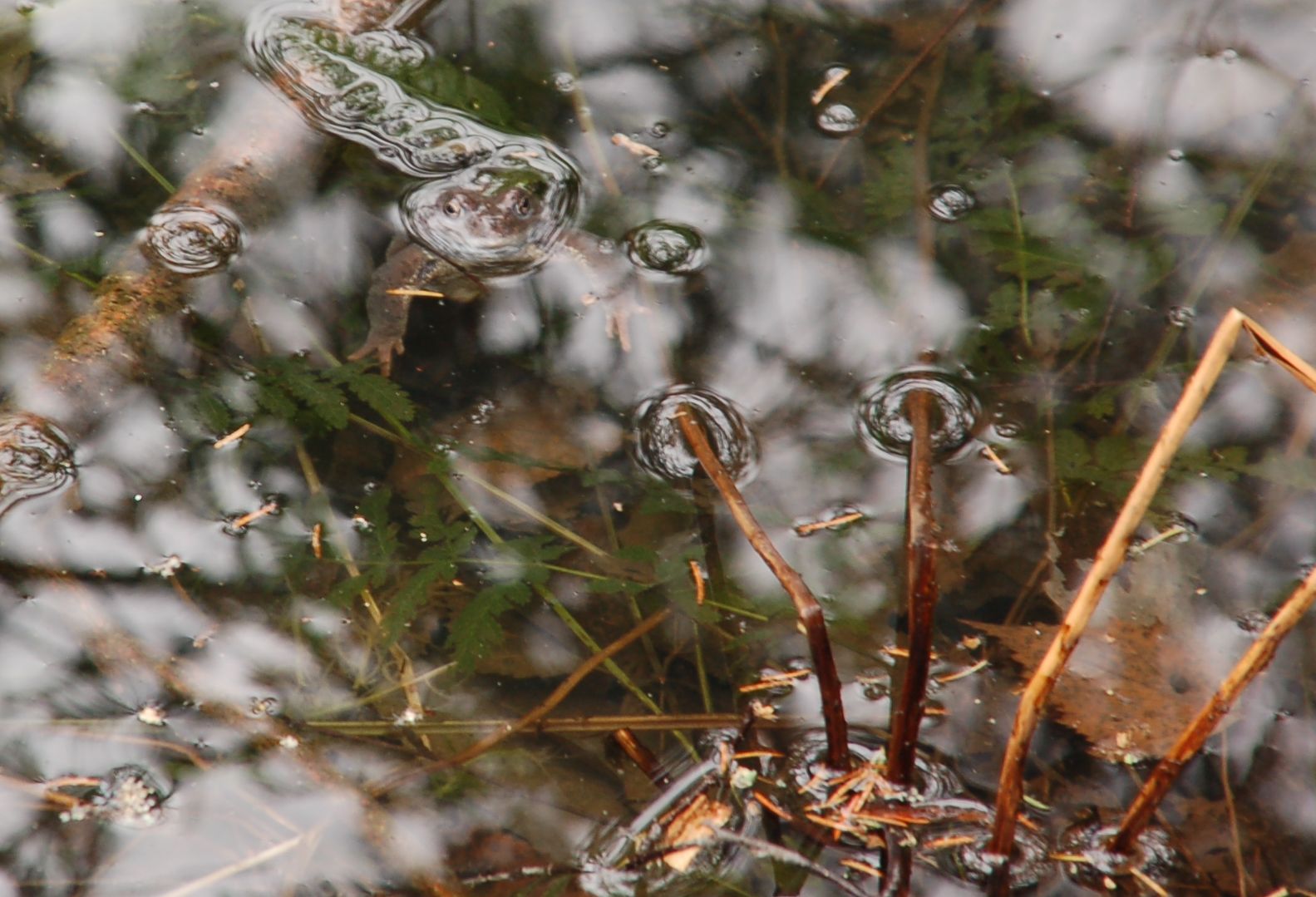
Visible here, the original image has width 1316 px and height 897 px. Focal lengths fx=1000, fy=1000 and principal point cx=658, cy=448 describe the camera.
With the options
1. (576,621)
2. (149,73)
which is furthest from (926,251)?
(149,73)

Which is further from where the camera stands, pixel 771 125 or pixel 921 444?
pixel 771 125

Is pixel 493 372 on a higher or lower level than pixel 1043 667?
lower

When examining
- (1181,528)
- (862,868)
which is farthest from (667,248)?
(862,868)

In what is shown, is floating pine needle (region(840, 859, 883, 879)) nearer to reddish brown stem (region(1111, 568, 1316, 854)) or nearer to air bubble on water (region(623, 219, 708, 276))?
reddish brown stem (region(1111, 568, 1316, 854))

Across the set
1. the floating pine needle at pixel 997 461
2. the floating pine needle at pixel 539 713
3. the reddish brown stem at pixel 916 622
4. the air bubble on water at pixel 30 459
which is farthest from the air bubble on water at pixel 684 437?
the air bubble on water at pixel 30 459

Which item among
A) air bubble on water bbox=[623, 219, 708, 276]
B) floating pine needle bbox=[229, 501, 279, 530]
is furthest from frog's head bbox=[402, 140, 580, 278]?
floating pine needle bbox=[229, 501, 279, 530]

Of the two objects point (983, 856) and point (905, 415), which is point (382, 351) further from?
point (983, 856)

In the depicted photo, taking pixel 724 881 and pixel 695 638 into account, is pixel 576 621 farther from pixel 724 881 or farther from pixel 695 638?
pixel 724 881
